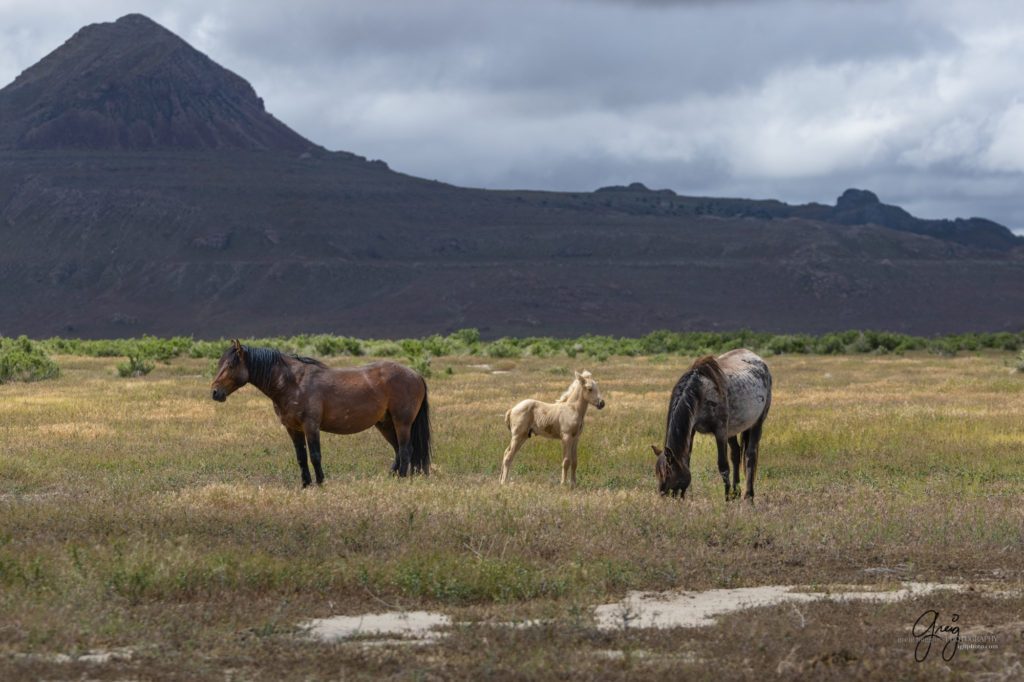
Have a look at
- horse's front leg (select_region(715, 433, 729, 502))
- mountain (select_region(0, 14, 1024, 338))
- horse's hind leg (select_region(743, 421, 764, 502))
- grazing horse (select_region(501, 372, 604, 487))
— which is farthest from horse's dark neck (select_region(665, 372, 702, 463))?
mountain (select_region(0, 14, 1024, 338))

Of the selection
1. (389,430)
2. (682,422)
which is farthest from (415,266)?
(682,422)

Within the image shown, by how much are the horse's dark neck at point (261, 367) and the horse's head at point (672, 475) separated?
16.4 feet

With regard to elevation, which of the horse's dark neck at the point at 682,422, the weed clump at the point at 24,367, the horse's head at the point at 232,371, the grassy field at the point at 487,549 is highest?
the horse's head at the point at 232,371

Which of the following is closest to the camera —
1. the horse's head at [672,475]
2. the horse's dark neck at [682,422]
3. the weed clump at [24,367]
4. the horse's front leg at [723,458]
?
the horse's head at [672,475]

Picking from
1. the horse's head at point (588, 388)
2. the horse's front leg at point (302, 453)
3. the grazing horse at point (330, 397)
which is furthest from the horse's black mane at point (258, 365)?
the horse's head at point (588, 388)

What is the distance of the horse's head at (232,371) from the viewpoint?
13.9m

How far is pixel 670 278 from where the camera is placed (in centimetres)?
15788

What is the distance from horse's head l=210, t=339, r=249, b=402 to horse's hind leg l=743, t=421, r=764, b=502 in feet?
21.3

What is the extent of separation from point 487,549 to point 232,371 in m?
4.96

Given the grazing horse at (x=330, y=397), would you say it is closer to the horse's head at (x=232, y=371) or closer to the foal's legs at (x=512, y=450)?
the horse's head at (x=232, y=371)

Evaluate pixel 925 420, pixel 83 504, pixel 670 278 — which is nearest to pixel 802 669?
pixel 83 504

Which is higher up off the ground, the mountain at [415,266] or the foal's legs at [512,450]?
the mountain at [415,266]

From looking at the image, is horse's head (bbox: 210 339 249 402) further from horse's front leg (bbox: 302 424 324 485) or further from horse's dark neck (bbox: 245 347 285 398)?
horse's front leg (bbox: 302 424 324 485)

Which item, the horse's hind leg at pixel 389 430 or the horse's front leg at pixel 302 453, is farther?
the horse's hind leg at pixel 389 430
